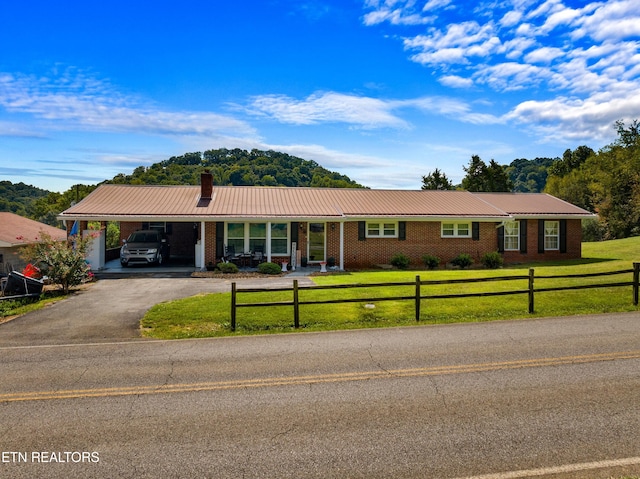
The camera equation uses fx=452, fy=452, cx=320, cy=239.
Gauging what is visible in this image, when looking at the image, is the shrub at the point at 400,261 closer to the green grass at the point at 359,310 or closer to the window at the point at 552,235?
the green grass at the point at 359,310

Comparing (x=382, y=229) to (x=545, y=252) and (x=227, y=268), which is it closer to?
(x=227, y=268)

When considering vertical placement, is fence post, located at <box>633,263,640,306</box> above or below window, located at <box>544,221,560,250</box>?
below

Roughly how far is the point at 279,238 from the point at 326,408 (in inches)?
702

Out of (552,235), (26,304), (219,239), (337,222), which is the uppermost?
(337,222)

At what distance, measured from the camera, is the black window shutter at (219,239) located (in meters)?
23.3

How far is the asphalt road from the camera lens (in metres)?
5.00

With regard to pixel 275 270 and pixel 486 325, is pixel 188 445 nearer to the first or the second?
pixel 486 325

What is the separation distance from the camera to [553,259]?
27.1 metres

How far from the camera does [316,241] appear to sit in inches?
965

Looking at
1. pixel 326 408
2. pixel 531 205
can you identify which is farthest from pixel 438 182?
pixel 326 408

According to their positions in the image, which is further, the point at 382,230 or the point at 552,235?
the point at 552,235

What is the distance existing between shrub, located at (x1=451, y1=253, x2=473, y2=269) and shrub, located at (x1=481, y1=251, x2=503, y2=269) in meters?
0.79

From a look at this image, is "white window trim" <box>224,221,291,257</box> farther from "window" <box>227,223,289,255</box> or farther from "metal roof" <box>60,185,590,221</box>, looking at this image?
"metal roof" <box>60,185,590,221</box>

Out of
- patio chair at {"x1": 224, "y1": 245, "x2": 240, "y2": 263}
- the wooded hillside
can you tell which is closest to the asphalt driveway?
patio chair at {"x1": 224, "y1": 245, "x2": 240, "y2": 263}
